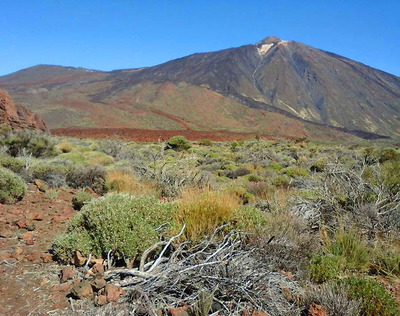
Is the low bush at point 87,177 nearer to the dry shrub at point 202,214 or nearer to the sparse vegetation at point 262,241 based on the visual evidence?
the sparse vegetation at point 262,241

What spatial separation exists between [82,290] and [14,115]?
20811 millimetres

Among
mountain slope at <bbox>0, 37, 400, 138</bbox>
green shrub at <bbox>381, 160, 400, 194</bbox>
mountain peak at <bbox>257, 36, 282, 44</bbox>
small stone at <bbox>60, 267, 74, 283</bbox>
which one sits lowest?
small stone at <bbox>60, 267, 74, 283</bbox>

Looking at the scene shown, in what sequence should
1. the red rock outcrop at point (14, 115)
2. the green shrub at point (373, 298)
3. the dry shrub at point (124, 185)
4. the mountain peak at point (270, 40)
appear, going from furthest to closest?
1. the mountain peak at point (270, 40)
2. the red rock outcrop at point (14, 115)
3. the dry shrub at point (124, 185)
4. the green shrub at point (373, 298)

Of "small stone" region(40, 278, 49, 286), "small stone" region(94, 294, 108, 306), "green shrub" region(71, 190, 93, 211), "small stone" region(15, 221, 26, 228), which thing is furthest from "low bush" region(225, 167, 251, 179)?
"small stone" region(94, 294, 108, 306)

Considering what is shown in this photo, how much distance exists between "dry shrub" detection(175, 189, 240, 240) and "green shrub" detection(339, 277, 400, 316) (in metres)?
1.67

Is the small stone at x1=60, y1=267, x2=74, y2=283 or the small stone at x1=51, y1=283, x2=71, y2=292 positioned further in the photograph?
the small stone at x1=60, y1=267, x2=74, y2=283

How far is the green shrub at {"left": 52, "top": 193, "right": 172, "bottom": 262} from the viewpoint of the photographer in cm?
346

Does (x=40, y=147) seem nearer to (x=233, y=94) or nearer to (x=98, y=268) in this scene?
(x=98, y=268)

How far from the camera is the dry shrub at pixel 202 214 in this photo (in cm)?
394

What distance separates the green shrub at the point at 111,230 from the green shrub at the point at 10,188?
2355 mm

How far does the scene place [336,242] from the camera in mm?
4141

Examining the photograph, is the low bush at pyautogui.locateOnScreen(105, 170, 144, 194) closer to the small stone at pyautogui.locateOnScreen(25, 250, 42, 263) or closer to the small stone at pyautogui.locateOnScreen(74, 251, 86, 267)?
the small stone at pyautogui.locateOnScreen(25, 250, 42, 263)

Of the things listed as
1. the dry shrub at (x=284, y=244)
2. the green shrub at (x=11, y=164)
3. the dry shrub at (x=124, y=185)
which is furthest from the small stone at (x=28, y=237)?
the green shrub at (x=11, y=164)

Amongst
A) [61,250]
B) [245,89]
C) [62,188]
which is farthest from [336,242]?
[245,89]
